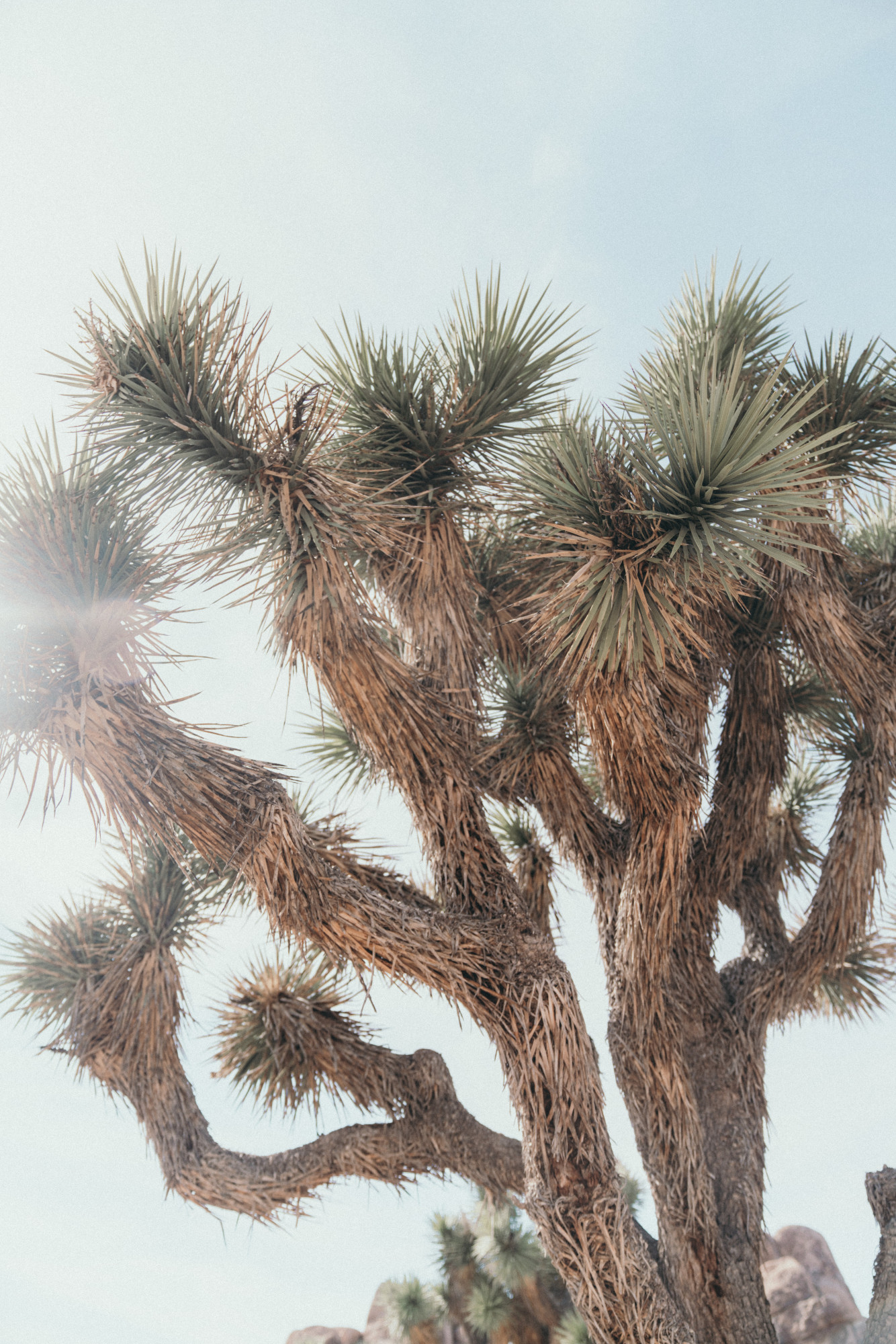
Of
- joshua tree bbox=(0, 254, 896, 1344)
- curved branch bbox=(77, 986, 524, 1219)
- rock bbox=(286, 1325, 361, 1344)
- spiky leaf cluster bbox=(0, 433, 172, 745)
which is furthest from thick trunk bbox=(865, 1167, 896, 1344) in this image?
rock bbox=(286, 1325, 361, 1344)

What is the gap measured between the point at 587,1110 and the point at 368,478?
2986mm

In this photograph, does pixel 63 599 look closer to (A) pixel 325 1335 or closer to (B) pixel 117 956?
(B) pixel 117 956

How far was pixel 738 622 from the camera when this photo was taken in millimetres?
5359

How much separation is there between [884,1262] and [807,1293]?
1005 centimetres

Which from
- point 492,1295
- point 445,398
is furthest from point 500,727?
point 492,1295

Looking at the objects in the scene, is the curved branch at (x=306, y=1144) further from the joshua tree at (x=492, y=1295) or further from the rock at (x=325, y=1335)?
the rock at (x=325, y=1335)

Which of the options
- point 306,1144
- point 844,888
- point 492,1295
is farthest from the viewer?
point 492,1295

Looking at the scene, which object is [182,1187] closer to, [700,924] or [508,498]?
[700,924]

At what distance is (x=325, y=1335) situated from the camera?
11.2 metres

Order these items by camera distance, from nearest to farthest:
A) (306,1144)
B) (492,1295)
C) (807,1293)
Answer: (306,1144)
(492,1295)
(807,1293)

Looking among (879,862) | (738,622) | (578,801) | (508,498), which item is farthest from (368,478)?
(879,862)

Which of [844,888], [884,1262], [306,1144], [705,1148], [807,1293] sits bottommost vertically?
[807,1293]

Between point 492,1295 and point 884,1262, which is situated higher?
point 492,1295

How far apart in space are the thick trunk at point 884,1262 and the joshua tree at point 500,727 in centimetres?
3
